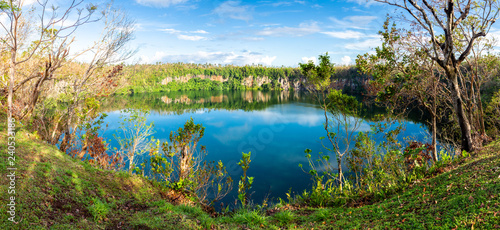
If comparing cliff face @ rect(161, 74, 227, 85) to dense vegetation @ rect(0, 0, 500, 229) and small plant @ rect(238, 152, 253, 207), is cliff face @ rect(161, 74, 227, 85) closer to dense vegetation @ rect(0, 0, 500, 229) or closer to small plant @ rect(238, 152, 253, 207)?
dense vegetation @ rect(0, 0, 500, 229)

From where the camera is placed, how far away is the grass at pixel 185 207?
4.22 m

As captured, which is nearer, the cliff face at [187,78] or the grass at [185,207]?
the grass at [185,207]

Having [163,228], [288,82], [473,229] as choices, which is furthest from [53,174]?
[288,82]

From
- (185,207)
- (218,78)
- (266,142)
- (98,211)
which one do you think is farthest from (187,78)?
(98,211)

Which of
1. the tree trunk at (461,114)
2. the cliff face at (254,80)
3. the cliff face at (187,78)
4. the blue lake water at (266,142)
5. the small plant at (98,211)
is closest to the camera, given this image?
the small plant at (98,211)

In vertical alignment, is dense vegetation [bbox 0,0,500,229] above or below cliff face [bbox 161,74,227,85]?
below

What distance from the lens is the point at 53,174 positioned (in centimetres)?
601

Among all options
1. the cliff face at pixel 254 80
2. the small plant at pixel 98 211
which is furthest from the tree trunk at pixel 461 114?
the cliff face at pixel 254 80

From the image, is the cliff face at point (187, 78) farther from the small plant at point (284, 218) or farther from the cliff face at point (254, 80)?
the small plant at point (284, 218)

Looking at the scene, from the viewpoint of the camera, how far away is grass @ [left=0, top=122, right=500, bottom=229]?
422cm

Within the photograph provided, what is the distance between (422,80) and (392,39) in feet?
6.85

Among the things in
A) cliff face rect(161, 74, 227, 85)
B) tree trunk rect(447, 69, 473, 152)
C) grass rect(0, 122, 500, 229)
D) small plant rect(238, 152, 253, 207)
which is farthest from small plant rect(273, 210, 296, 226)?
cliff face rect(161, 74, 227, 85)

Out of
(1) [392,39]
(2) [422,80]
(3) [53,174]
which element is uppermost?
(1) [392,39]

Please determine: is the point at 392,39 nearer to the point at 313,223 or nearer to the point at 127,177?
the point at 313,223
